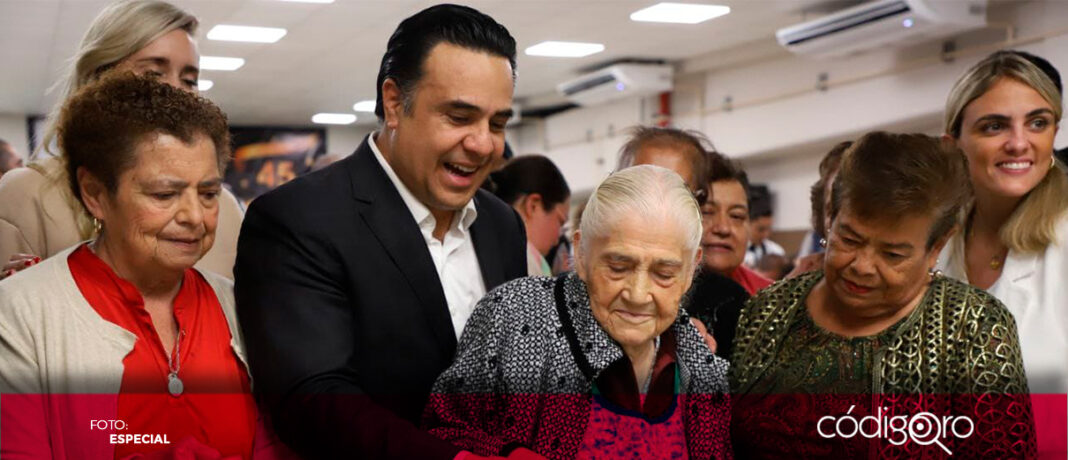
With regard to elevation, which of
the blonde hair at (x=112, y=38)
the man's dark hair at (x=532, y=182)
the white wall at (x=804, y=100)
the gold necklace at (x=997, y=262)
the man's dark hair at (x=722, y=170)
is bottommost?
the gold necklace at (x=997, y=262)

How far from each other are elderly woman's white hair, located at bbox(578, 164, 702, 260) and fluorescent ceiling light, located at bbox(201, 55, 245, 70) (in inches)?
338

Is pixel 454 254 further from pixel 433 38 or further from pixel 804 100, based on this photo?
pixel 804 100

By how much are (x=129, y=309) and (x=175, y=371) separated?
0.45ft

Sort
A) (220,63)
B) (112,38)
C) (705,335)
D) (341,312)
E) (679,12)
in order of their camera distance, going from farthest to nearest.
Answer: (220,63), (679,12), (112,38), (705,335), (341,312)

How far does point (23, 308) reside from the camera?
1.74 meters

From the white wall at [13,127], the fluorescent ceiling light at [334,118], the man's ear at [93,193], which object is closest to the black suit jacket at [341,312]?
the man's ear at [93,193]

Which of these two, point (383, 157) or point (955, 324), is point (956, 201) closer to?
point (955, 324)

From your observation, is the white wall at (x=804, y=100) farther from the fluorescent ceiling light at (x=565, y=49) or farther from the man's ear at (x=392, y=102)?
the man's ear at (x=392, y=102)

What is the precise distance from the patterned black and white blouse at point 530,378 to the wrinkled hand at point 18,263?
0.83 metres

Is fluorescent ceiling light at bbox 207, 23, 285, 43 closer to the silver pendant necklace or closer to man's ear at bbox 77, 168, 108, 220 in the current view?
man's ear at bbox 77, 168, 108, 220

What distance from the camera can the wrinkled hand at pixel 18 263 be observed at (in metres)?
2.01

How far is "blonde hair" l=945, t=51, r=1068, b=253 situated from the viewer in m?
2.55

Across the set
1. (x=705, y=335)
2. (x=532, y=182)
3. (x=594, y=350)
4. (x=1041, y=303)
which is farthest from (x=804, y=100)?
(x=594, y=350)

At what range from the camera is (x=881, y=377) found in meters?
1.94
